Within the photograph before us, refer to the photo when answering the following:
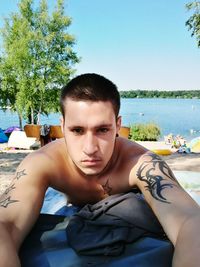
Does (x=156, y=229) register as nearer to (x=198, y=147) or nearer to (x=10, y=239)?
(x=10, y=239)

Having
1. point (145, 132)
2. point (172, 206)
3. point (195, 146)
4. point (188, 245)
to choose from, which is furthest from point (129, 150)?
point (145, 132)

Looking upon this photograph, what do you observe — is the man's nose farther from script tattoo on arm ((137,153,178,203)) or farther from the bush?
the bush

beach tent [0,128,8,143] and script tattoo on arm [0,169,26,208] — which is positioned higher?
script tattoo on arm [0,169,26,208]

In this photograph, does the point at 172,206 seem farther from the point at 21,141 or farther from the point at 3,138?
the point at 3,138

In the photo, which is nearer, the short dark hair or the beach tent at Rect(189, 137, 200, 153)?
the short dark hair

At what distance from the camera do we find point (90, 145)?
6.64 feet

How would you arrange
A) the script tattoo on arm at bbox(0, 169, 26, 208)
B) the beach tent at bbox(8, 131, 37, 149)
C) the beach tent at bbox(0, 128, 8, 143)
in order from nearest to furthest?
the script tattoo on arm at bbox(0, 169, 26, 208)
the beach tent at bbox(8, 131, 37, 149)
the beach tent at bbox(0, 128, 8, 143)

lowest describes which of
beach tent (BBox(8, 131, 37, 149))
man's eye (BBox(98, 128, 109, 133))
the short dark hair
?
beach tent (BBox(8, 131, 37, 149))

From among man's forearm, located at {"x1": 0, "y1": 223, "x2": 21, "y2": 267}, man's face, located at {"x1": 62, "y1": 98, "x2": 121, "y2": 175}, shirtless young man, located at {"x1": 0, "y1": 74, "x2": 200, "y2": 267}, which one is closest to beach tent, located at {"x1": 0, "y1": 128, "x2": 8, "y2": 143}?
shirtless young man, located at {"x1": 0, "y1": 74, "x2": 200, "y2": 267}

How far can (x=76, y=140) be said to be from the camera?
6.82 feet

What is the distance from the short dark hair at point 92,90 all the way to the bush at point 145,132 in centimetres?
2312

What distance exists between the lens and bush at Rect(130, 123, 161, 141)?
25.6 meters

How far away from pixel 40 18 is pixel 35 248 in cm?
2903

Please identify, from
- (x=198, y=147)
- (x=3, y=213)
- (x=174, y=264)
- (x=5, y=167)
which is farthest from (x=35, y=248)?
(x=198, y=147)
